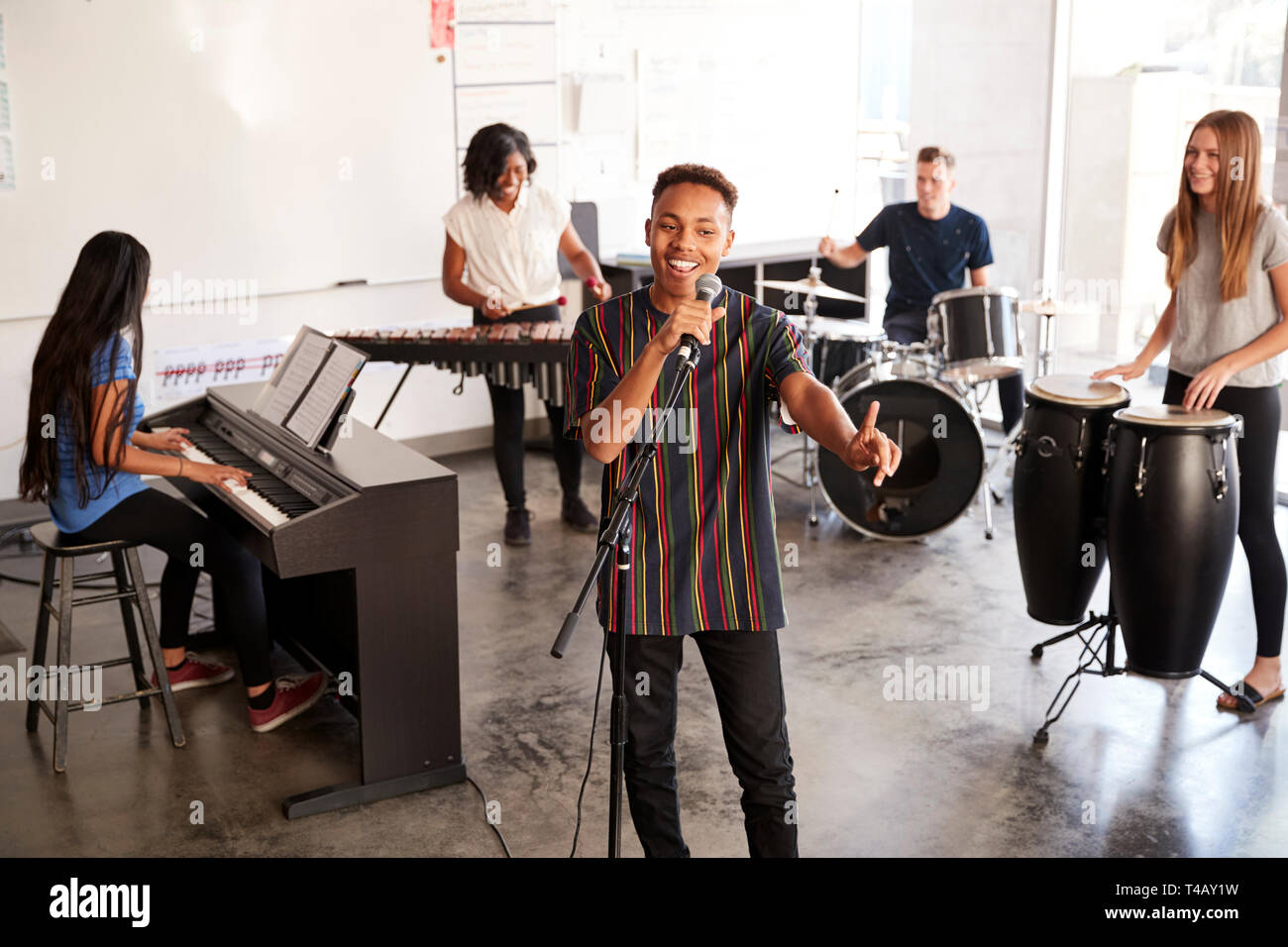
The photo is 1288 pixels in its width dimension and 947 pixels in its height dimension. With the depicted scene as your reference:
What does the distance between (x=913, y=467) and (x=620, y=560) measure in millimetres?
3463

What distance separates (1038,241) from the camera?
279 inches

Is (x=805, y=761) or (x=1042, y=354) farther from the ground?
(x=1042, y=354)

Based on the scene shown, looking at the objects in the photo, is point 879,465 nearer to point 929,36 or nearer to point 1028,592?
point 1028,592

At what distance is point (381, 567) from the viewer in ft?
11.7

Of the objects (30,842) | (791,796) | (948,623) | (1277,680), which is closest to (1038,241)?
(948,623)

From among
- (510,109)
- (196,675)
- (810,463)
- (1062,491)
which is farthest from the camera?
(510,109)

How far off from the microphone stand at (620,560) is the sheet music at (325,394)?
154 centimetres

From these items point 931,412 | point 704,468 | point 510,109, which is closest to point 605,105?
point 510,109

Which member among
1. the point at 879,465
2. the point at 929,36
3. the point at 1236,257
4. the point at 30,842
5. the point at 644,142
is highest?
the point at 929,36

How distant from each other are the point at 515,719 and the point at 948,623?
1.67 meters

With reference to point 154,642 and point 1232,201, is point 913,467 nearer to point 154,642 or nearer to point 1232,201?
point 1232,201

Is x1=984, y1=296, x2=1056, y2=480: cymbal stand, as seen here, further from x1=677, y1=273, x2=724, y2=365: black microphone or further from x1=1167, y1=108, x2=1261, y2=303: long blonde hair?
x1=677, y1=273, x2=724, y2=365: black microphone

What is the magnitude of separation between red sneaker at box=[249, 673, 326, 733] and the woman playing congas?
2.71 m

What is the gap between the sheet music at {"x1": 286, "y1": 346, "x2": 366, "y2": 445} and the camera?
379cm
